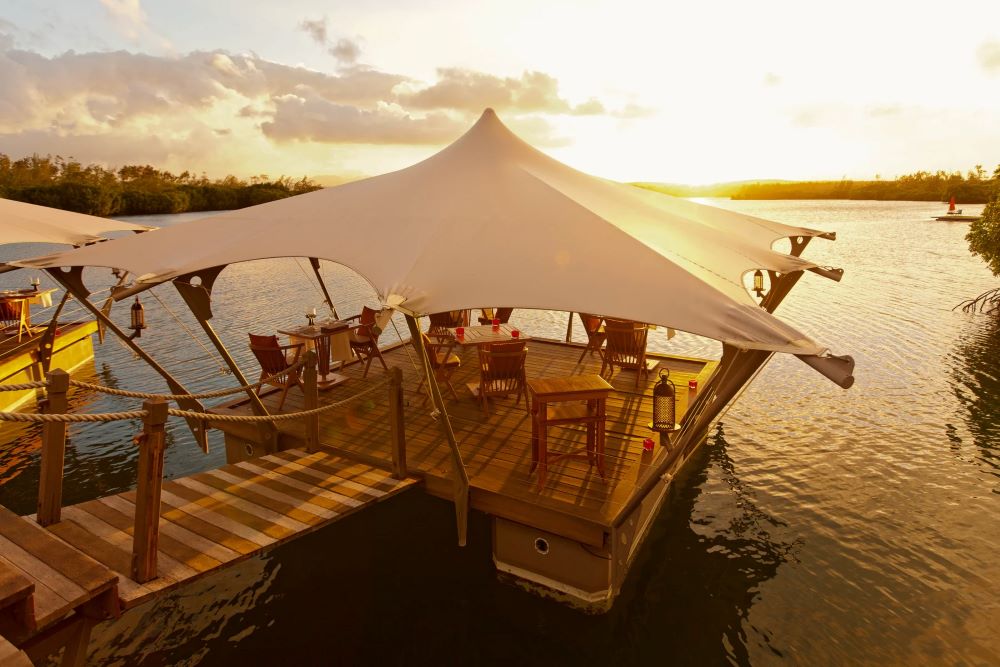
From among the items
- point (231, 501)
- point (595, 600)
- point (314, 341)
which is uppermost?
point (314, 341)

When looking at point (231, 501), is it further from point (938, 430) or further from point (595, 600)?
point (938, 430)

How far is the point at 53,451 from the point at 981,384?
62.3 ft

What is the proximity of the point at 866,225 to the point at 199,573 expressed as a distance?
253ft

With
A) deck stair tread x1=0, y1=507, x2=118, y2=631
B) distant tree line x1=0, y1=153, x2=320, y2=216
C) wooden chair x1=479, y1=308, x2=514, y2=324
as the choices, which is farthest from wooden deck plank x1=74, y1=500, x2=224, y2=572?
distant tree line x1=0, y1=153, x2=320, y2=216

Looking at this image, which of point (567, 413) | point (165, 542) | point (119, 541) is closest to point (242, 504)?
point (165, 542)

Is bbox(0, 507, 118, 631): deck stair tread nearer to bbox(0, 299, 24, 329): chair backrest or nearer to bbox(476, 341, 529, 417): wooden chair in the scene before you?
bbox(476, 341, 529, 417): wooden chair

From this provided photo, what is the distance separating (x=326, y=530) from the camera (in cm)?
816

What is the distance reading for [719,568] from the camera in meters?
7.33

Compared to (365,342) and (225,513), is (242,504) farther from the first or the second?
(365,342)

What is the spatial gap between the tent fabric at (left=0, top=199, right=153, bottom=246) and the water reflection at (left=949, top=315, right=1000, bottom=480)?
16945mm

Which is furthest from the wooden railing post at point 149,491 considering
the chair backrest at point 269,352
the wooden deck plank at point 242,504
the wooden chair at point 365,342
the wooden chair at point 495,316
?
the wooden chair at point 495,316

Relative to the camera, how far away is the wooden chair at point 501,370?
8.11m

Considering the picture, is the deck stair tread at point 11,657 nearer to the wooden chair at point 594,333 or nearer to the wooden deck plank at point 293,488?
the wooden deck plank at point 293,488

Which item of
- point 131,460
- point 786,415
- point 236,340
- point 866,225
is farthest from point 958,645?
point 866,225
